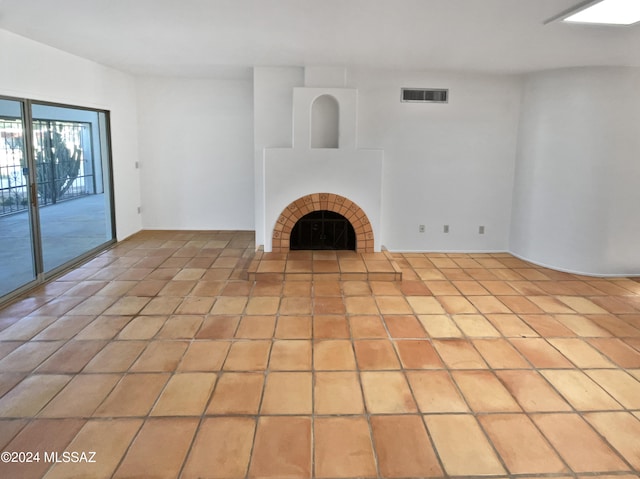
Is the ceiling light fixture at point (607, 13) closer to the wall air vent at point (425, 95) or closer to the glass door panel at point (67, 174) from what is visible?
the wall air vent at point (425, 95)

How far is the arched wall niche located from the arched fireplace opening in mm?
910

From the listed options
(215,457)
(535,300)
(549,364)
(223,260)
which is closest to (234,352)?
(215,457)

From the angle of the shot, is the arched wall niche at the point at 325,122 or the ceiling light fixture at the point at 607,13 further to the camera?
the arched wall niche at the point at 325,122

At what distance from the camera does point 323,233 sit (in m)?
6.04

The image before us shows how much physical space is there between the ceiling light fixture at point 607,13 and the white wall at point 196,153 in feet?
15.8

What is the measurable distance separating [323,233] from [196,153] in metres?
2.61

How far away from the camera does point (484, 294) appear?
15.5 feet

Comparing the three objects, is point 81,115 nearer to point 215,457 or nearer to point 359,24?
point 359,24

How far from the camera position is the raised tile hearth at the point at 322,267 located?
5062mm

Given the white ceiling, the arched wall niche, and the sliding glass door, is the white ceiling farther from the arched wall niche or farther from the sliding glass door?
the sliding glass door

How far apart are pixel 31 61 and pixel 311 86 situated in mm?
2882

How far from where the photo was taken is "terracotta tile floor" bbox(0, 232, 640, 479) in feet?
7.50

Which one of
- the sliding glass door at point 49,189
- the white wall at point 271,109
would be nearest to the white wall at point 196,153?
the sliding glass door at point 49,189

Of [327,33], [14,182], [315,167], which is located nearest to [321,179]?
[315,167]
